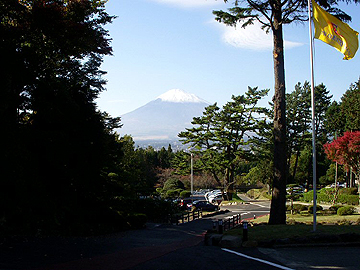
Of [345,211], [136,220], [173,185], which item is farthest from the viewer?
[173,185]

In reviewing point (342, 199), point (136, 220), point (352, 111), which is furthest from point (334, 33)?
point (352, 111)

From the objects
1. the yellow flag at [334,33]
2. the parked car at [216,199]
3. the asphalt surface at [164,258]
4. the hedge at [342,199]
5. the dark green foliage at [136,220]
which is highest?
the yellow flag at [334,33]

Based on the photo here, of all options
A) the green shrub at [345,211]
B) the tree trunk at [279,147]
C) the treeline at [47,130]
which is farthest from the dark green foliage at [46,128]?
the green shrub at [345,211]

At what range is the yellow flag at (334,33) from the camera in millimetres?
14742

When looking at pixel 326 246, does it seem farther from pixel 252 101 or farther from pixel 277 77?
pixel 252 101

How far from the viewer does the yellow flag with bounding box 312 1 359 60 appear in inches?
580

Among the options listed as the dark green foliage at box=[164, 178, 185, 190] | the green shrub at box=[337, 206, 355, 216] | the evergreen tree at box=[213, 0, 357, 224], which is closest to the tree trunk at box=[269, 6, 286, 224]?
the evergreen tree at box=[213, 0, 357, 224]

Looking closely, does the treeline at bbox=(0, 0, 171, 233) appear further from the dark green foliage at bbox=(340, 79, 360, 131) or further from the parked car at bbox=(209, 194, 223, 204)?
the dark green foliage at bbox=(340, 79, 360, 131)

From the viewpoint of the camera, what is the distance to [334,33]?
1490cm

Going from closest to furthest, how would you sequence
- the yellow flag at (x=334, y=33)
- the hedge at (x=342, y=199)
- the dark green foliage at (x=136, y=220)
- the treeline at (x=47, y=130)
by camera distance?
the treeline at (x=47, y=130), the yellow flag at (x=334, y=33), the dark green foliage at (x=136, y=220), the hedge at (x=342, y=199)

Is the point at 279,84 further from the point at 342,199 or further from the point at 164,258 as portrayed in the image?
the point at 342,199

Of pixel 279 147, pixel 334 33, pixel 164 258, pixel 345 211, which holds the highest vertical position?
pixel 334 33

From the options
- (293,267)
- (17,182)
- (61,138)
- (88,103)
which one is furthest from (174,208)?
(293,267)

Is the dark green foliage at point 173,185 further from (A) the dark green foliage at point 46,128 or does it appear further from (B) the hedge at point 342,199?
(A) the dark green foliage at point 46,128
